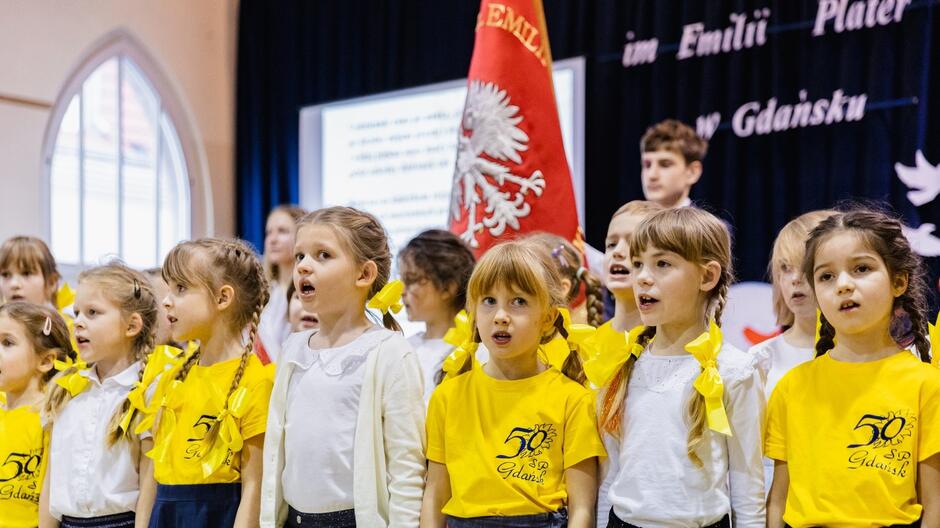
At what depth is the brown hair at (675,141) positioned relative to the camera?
449cm

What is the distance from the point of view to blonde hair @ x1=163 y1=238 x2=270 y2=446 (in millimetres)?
2826

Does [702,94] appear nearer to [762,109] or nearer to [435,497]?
[762,109]

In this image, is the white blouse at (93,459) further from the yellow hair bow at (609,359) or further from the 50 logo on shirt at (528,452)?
the yellow hair bow at (609,359)

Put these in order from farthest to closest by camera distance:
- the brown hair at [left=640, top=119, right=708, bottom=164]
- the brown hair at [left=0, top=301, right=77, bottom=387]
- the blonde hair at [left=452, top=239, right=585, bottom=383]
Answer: the brown hair at [left=640, top=119, right=708, bottom=164] → the brown hair at [left=0, top=301, right=77, bottom=387] → the blonde hair at [left=452, top=239, right=585, bottom=383]

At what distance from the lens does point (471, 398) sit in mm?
2447

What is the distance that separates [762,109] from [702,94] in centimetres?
32

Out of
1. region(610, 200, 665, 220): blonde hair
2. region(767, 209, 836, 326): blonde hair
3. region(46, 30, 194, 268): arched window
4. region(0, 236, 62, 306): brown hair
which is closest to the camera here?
region(767, 209, 836, 326): blonde hair

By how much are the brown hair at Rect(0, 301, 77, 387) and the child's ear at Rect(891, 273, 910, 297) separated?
8.07 feet

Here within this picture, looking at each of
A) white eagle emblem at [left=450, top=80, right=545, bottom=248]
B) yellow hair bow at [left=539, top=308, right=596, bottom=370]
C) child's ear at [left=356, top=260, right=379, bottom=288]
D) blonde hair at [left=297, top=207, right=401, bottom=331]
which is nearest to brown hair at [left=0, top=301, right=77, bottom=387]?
blonde hair at [left=297, top=207, right=401, bottom=331]

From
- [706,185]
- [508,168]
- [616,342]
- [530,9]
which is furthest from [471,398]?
[706,185]

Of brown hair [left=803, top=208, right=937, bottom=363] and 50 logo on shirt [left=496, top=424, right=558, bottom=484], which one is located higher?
brown hair [left=803, top=208, right=937, bottom=363]

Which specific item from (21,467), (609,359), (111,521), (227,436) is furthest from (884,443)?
(21,467)

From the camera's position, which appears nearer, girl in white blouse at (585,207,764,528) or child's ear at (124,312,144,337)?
girl in white blouse at (585,207,764,528)

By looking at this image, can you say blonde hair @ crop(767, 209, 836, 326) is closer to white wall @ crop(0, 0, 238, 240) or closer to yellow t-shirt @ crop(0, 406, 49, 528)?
yellow t-shirt @ crop(0, 406, 49, 528)
